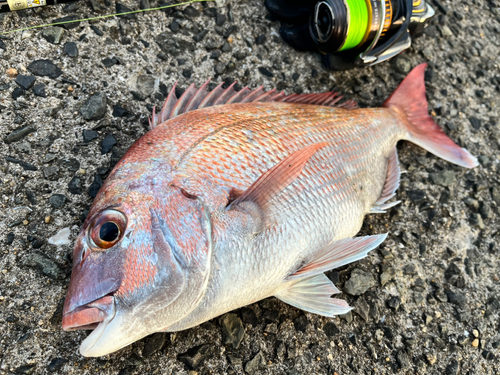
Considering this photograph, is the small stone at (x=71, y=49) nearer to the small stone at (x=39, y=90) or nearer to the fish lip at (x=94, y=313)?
the small stone at (x=39, y=90)

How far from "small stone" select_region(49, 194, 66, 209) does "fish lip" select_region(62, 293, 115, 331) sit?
66 centimetres

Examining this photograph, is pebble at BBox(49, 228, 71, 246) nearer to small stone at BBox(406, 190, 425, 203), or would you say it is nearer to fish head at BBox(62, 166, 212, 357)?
fish head at BBox(62, 166, 212, 357)

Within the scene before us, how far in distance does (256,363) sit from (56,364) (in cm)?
77

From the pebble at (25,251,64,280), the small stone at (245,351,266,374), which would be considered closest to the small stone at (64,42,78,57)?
the pebble at (25,251,64,280)

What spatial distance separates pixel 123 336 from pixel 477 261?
192 cm

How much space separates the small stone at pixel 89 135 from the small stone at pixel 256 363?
122 centimetres

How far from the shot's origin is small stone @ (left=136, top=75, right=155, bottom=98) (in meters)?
1.91

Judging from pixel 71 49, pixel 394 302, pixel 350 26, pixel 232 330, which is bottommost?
pixel 394 302

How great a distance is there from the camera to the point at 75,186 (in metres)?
1.65

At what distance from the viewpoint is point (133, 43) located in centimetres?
199

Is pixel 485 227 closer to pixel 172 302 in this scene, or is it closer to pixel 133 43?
pixel 172 302

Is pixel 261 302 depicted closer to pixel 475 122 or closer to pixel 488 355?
pixel 488 355

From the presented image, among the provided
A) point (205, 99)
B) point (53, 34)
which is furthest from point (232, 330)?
point (53, 34)

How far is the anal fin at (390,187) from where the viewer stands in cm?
189
